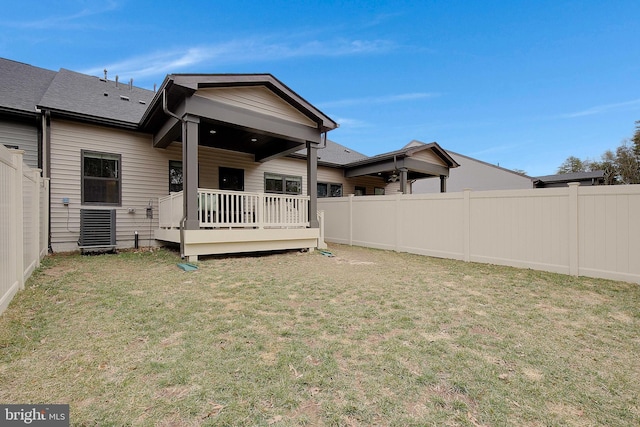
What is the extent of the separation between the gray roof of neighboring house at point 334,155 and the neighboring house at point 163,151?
119 inches

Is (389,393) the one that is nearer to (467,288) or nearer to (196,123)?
(467,288)

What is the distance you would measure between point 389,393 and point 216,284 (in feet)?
11.2

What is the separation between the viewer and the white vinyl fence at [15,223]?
3.04 m

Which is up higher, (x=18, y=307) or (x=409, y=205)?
(x=409, y=205)

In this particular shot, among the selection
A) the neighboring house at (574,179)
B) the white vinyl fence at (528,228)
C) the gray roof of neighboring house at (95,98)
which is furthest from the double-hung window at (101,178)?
the neighboring house at (574,179)

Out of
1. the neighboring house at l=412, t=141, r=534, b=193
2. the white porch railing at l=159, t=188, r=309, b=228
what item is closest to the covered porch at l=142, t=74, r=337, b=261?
the white porch railing at l=159, t=188, r=309, b=228

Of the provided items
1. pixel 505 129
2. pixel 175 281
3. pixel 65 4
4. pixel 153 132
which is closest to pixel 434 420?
pixel 175 281

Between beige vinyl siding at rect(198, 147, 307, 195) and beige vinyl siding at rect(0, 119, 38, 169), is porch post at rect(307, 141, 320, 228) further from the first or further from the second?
beige vinyl siding at rect(0, 119, 38, 169)

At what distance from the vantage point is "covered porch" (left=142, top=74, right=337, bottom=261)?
248 inches

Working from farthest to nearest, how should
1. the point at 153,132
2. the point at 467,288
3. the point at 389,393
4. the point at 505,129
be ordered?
the point at 505,129
the point at 153,132
the point at 467,288
the point at 389,393

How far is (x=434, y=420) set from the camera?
159 cm

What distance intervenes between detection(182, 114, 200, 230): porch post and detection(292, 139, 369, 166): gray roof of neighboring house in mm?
5609

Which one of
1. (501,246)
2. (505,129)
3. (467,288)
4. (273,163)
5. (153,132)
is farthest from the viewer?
(505,129)

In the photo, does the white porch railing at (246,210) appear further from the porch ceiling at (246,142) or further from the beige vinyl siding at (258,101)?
the beige vinyl siding at (258,101)
